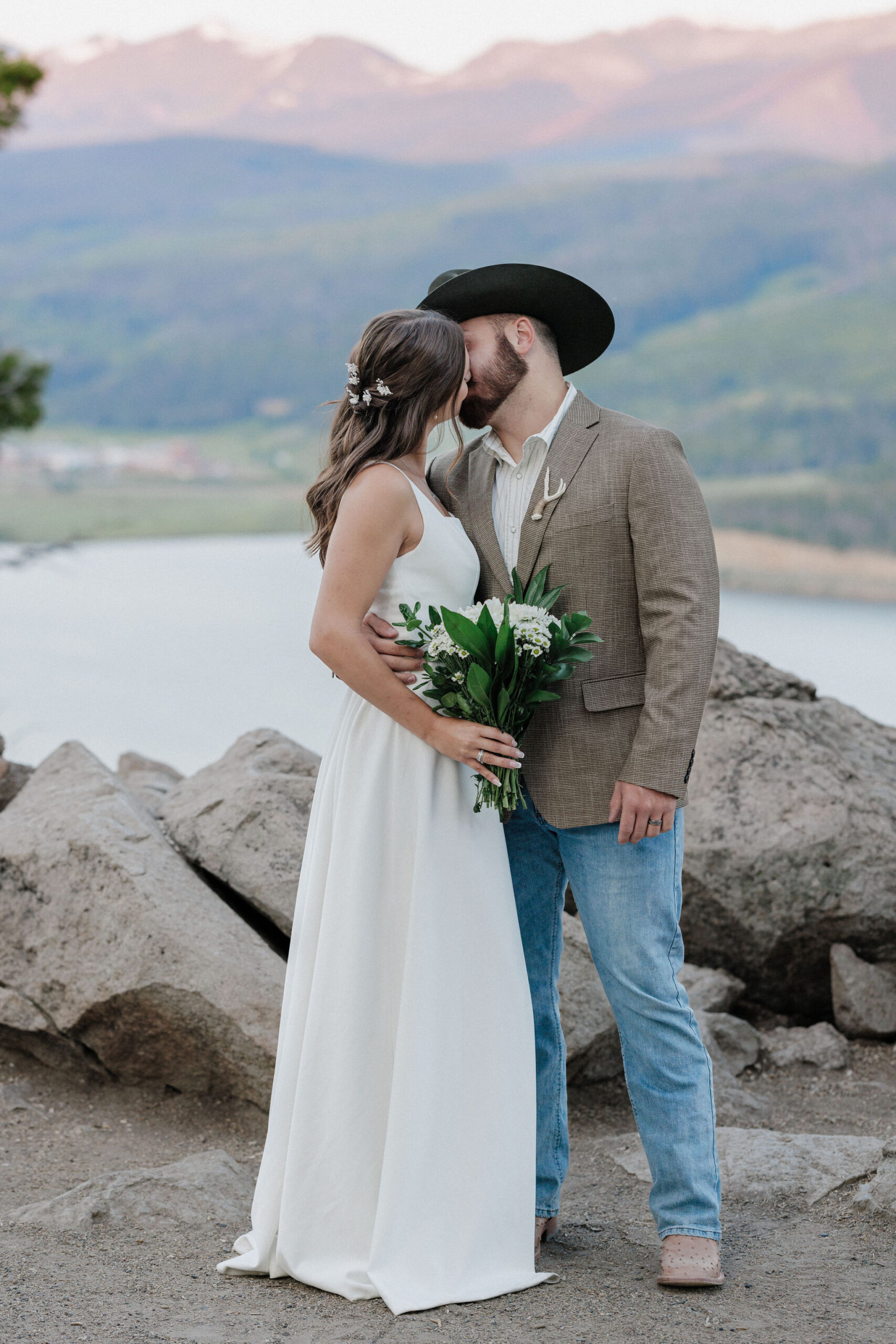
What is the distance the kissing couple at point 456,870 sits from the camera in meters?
2.50

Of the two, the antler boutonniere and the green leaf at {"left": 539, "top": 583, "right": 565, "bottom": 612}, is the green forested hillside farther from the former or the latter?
the green leaf at {"left": 539, "top": 583, "right": 565, "bottom": 612}

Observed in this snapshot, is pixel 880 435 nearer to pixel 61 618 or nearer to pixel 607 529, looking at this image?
pixel 61 618

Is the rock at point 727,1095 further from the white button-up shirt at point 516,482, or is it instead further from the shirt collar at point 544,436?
the shirt collar at point 544,436

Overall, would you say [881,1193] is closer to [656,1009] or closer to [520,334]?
[656,1009]

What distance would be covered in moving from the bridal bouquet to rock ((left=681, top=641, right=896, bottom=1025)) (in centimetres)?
207

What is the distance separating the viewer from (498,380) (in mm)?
2848

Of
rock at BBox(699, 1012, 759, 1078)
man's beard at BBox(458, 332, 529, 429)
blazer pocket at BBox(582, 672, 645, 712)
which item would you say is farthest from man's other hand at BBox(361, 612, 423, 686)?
rock at BBox(699, 1012, 759, 1078)

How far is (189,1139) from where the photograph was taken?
3.74 meters

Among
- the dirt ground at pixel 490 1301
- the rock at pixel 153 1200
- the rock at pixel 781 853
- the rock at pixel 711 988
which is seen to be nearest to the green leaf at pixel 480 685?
the dirt ground at pixel 490 1301

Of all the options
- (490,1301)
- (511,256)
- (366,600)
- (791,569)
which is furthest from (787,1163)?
(511,256)

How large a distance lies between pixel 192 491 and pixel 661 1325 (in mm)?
26420

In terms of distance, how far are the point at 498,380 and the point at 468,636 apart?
0.82 meters

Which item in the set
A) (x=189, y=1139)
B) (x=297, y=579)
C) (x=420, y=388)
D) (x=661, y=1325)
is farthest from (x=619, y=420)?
(x=297, y=579)

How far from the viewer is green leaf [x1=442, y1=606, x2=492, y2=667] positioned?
2.36 metres
